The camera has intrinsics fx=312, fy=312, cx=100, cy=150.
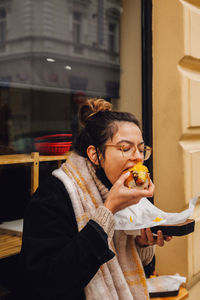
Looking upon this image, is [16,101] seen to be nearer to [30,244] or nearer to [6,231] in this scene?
[6,231]

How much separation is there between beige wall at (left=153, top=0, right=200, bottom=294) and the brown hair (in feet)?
2.72

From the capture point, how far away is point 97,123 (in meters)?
1.48

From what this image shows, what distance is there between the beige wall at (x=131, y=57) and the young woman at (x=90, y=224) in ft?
2.98

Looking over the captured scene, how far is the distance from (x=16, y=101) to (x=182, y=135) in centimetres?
117

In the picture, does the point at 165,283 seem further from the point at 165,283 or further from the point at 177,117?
the point at 177,117

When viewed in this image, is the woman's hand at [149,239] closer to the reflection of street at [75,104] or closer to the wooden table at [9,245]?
the wooden table at [9,245]

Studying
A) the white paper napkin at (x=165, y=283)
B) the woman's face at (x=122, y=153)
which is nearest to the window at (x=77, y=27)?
the woman's face at (x=122, y=153)

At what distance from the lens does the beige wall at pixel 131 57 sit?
2424 millimetres

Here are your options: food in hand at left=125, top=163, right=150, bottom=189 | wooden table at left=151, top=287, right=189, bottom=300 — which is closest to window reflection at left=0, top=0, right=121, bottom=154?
food in hand at left=125, top=163, right=150, bottom=189

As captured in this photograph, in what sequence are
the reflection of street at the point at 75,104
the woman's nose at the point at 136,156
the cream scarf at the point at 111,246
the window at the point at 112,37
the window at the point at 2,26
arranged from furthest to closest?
the window at the point at 112,37 < the reflection of street at the point at 75,104 < the window at the point at 2,26 < the woman's nose at the point at 136,156 < the cream scarf at the point at 111,246

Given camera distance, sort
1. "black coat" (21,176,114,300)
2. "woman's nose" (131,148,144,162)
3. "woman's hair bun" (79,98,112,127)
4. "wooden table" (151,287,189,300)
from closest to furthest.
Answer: "black coat" (21,176,114,300) < "woman's nose" (131,148,144,162) < "woman's hair bun" (79,98,112,127) < "wooden table" (151,287,189,300)

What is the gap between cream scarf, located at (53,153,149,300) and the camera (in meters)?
1.29

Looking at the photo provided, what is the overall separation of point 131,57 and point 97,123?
3.86 ft

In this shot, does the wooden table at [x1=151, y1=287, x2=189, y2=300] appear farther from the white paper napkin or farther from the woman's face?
the woman's face
